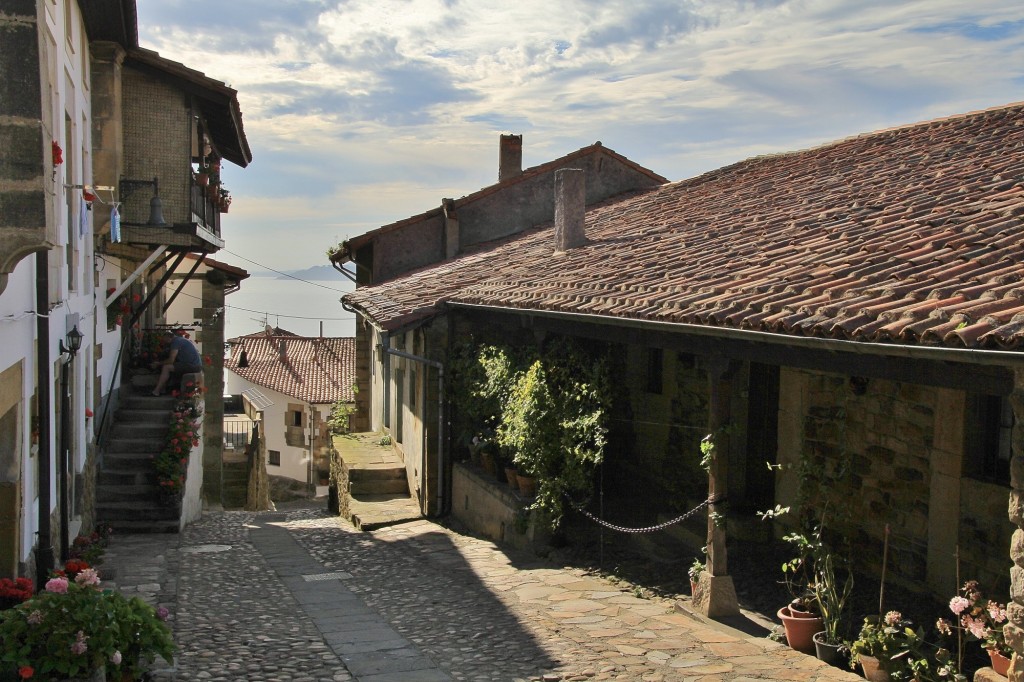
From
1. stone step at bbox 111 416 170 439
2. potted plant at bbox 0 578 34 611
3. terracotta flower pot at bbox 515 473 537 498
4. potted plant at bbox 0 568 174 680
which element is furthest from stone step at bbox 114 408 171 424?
potted plant at bbox 0 568 174 680

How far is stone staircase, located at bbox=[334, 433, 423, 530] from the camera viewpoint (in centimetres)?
1372

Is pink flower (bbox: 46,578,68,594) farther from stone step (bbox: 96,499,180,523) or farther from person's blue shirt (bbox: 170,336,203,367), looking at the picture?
person's blue shirt (bbox: 170,336,203,367)

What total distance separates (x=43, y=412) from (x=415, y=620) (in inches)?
134

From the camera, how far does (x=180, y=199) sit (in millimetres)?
13852

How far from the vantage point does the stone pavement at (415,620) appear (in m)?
6.80

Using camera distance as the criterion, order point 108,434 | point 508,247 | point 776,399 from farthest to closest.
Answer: point 508,247 < point 108,434 < point 776,399

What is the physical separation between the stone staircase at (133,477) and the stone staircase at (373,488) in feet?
8.58

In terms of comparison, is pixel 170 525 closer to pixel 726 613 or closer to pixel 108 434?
pixel 108 434

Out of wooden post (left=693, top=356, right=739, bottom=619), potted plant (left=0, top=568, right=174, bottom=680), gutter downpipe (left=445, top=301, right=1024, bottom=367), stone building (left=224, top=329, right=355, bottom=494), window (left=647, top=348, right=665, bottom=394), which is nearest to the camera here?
gutter downpipe (left=445, top=301, right=1024, bottom=367)

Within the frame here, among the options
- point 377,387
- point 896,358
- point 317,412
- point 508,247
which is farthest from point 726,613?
point 317,412

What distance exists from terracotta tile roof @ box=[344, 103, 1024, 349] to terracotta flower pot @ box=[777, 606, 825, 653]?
82.5 inches

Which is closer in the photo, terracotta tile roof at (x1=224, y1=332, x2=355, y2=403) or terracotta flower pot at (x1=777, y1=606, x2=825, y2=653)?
terracotta flower pot at (x1=777, y1=606, x2=825, y2=653)

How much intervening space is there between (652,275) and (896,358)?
12.1ft

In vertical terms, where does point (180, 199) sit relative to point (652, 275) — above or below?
above
